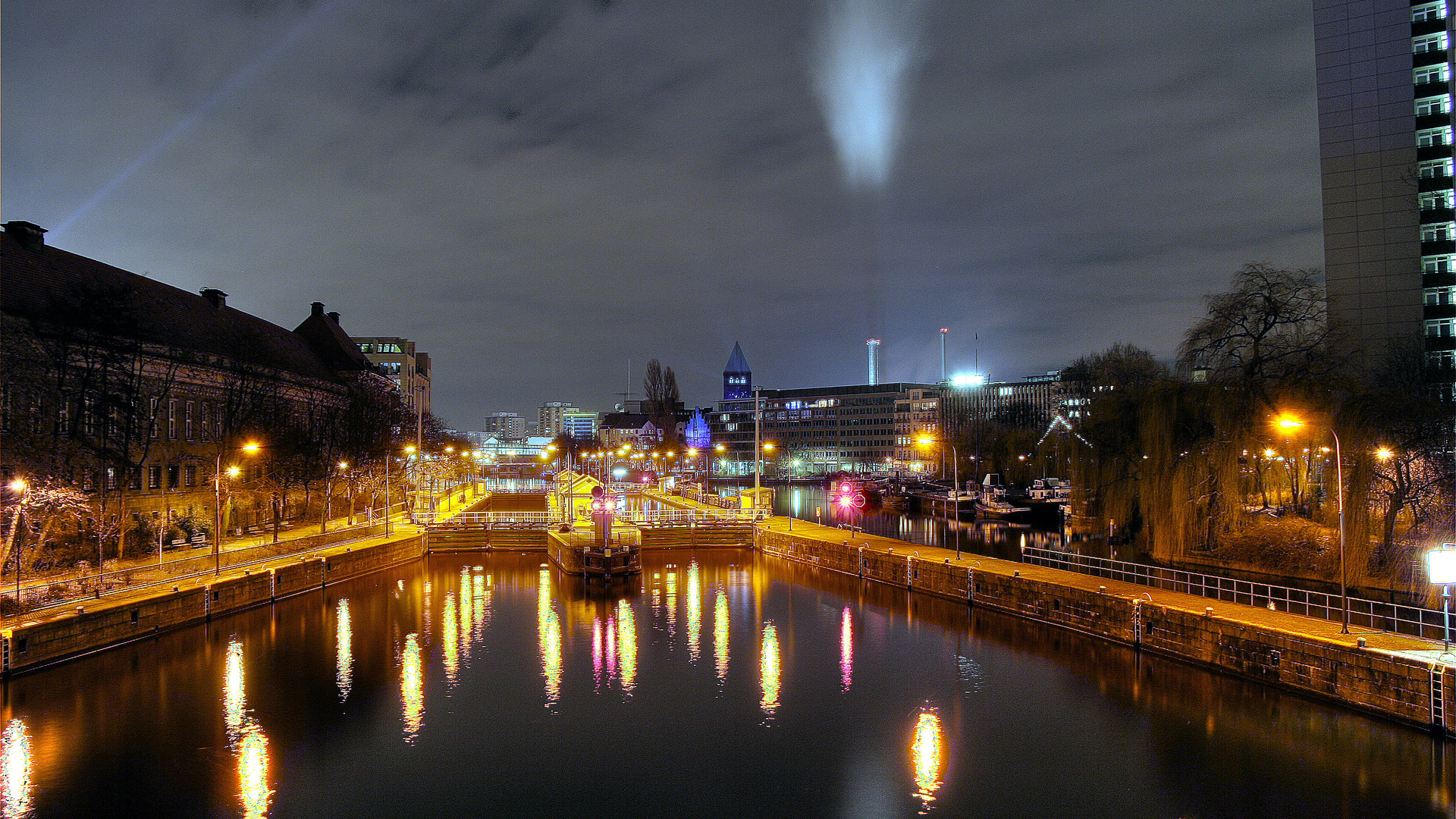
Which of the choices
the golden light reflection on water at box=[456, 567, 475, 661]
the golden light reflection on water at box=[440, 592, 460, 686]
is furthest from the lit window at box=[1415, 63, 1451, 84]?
the golden light reflection on water at box=[440, 592, 460, 686]

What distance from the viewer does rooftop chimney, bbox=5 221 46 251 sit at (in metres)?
45.6

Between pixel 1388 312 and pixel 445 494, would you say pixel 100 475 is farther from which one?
pixel 1388 312

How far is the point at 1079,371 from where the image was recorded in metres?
109

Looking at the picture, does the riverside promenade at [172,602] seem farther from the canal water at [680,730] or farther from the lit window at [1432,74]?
the lit window at [1432,74]

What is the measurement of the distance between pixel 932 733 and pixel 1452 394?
35549 mm

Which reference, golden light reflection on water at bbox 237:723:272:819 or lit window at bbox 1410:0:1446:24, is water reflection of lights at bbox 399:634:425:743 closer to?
golden light reflection on water at bbox 237:723:272:819

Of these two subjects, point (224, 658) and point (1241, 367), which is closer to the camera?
point (224, 658)

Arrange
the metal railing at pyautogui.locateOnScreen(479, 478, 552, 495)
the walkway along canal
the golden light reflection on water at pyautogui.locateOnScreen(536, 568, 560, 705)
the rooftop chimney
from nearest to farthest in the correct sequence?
the walkway along canal
the golden light reflection on water at pyautogui.locateOnScreen(536, 568, 560, 705)
the rooftop chimney
the metal railing at pyautogui.locateOnScreen(479, 478, 552, 495)

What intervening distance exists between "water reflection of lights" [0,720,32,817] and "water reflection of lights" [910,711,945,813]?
18.3 m

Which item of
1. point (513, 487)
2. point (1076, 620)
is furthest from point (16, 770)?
point (513, 487)

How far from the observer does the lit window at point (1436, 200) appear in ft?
253

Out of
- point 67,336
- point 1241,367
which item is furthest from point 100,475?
point 1241,367

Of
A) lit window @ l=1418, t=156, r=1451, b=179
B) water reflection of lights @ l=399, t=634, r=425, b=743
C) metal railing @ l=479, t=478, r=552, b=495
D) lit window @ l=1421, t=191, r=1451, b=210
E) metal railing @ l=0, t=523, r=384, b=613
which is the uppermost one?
lit window @ l=1418, t=156, r=1451, b=179

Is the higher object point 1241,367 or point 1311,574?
point 1241,367
